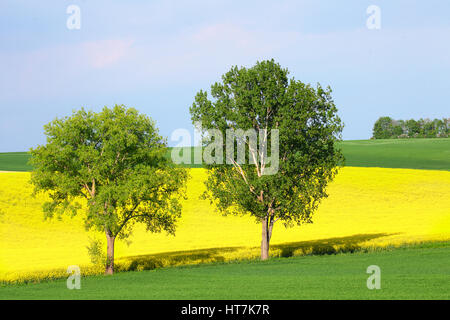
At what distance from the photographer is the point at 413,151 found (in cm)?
9906

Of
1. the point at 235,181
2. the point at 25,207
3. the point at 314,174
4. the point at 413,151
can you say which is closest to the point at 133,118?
the point at 235,181

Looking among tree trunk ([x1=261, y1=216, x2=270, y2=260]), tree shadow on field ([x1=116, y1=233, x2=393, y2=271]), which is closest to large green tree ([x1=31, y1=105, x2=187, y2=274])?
tree shadow on field ([x1=116, y1=233, x2=393, y2=271])

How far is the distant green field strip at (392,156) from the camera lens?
3346 inches

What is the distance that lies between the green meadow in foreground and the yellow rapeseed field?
4.16 m

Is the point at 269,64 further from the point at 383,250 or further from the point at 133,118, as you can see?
the point at 383,250

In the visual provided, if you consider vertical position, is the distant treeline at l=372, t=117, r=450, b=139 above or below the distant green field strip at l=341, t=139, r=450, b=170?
above

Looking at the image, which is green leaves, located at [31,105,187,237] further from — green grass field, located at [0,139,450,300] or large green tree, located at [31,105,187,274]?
green grass field, located at [0,139,450,300]

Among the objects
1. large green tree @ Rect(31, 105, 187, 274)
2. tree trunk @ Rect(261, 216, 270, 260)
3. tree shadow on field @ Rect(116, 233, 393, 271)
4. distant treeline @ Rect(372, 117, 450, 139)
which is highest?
distant treeline @ Rect(372, 117, 450, 139)

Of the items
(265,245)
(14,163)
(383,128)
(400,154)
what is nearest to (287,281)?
(265,245)

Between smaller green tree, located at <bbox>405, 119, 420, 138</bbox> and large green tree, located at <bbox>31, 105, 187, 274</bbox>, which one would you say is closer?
large green tree, located at <bbox>31, 105, 187, 274</bbox>

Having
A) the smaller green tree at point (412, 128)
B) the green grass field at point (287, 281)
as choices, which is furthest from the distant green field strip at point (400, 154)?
the smaller green tree at point (412, 128)

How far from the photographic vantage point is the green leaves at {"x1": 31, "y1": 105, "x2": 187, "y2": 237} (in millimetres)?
33594

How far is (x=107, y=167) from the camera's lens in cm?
3412

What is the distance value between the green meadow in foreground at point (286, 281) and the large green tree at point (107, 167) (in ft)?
14.5
